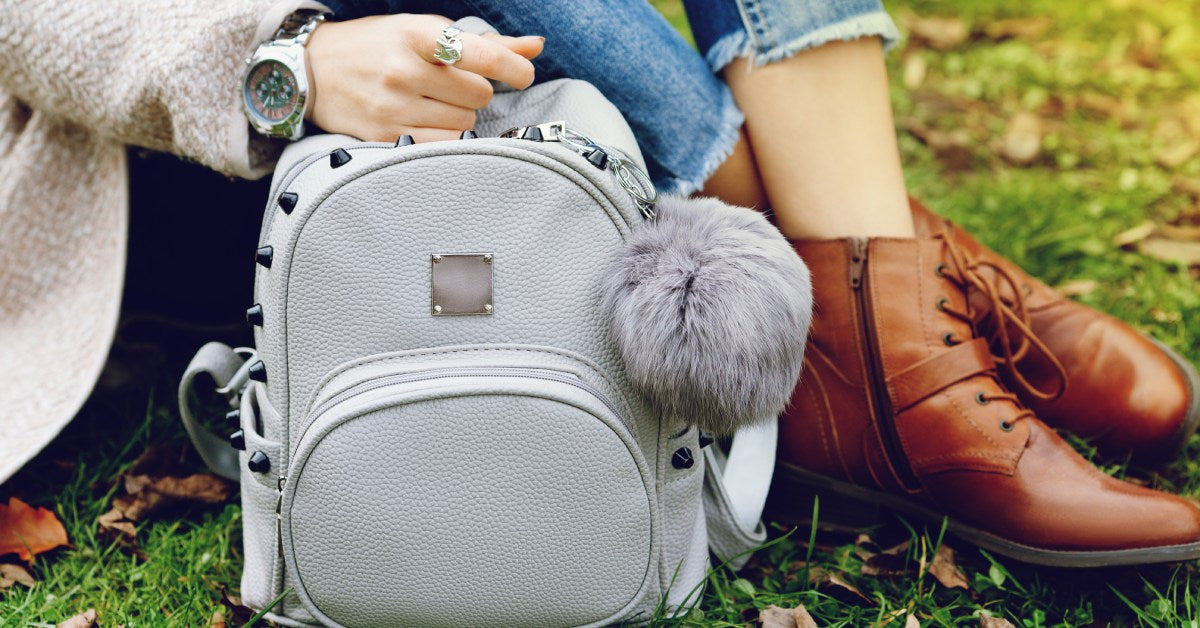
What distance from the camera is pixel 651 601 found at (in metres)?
0.98

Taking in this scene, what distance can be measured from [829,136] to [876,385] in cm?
32

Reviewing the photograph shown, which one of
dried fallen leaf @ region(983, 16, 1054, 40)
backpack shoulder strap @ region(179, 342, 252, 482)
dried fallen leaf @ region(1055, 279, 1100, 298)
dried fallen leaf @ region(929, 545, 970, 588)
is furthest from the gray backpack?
dried fallen leaf @ region(983, 16, 1054, 40)

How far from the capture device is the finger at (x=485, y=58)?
95 centimetres

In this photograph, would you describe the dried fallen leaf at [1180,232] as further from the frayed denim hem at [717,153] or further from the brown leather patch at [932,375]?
the frayed denim hem at [717,153]

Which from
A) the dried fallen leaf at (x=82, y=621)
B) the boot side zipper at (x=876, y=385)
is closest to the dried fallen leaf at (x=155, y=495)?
the dried fallen leaf at (x=82, y=621)

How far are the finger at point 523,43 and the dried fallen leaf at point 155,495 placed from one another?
691mm

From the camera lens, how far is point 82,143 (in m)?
1.17

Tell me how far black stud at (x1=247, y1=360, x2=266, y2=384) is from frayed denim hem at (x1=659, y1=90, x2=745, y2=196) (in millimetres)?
533

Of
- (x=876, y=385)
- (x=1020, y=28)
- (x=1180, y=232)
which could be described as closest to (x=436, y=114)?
(x=876, y=385)

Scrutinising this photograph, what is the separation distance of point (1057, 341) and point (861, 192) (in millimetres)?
383

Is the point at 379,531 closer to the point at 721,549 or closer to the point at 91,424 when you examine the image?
the point at 721,549

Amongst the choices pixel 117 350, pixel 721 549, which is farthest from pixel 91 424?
pixel 721 549

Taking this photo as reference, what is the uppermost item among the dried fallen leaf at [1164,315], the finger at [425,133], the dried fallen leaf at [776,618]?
the finger at [425,133]

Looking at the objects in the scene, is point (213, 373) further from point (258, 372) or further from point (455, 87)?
point (455, 87)
